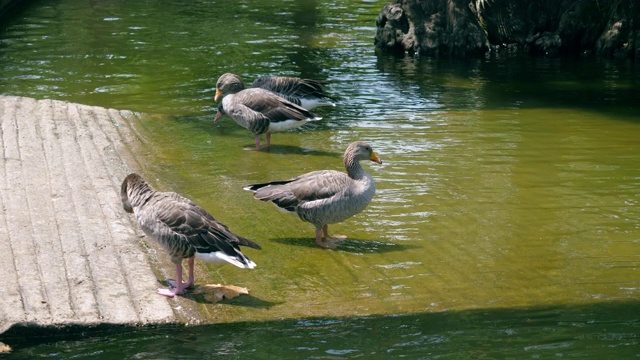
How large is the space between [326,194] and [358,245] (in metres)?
0.79

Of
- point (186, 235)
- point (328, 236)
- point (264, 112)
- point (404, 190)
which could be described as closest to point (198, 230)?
point (186, 235)

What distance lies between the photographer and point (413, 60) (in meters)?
A: 25.3

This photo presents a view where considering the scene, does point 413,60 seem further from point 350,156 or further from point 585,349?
point 585,349

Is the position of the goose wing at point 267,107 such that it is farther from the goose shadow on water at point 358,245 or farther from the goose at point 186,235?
the goose at point 186,235

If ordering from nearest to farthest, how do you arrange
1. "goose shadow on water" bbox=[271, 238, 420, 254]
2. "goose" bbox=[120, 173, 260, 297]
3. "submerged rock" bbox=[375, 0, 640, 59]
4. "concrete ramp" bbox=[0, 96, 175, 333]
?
"concrete ramp" bbox=[0, 96, 175, 333], "goose" bbox=[120, 173, 260, 297], "goose shadow on water" bbox=[271, 238, 420, 254], "submerged rock" bbox=[375, 0, 640, 59]

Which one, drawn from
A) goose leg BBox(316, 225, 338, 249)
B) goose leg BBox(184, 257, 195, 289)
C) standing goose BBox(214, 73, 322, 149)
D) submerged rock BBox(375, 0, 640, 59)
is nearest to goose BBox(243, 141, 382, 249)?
goose leg BBox(316, 225, 338, 249)

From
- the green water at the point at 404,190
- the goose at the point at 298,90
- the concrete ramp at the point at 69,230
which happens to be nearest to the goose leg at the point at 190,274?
the green water at the point at 404,190

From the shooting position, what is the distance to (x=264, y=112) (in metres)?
15.9

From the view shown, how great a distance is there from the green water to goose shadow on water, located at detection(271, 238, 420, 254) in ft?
0.17

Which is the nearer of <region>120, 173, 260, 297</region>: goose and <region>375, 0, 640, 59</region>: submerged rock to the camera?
<region>120, 173, 260, 297</region>: goose

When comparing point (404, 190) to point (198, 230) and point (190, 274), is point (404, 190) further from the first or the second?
point (198, 230)

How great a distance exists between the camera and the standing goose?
15805mm

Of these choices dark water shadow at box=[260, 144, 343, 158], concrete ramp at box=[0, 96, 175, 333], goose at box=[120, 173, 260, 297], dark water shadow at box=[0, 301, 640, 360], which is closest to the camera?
dark water shadow at box=[0, 301, 640, 360]

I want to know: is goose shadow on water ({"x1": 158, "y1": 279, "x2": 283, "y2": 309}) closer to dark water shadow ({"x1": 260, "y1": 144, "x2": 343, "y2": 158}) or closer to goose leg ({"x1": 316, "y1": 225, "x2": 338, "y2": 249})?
goose leg ({"x1": 316, "y1": 225, "x2": 338, "y2": 249})
